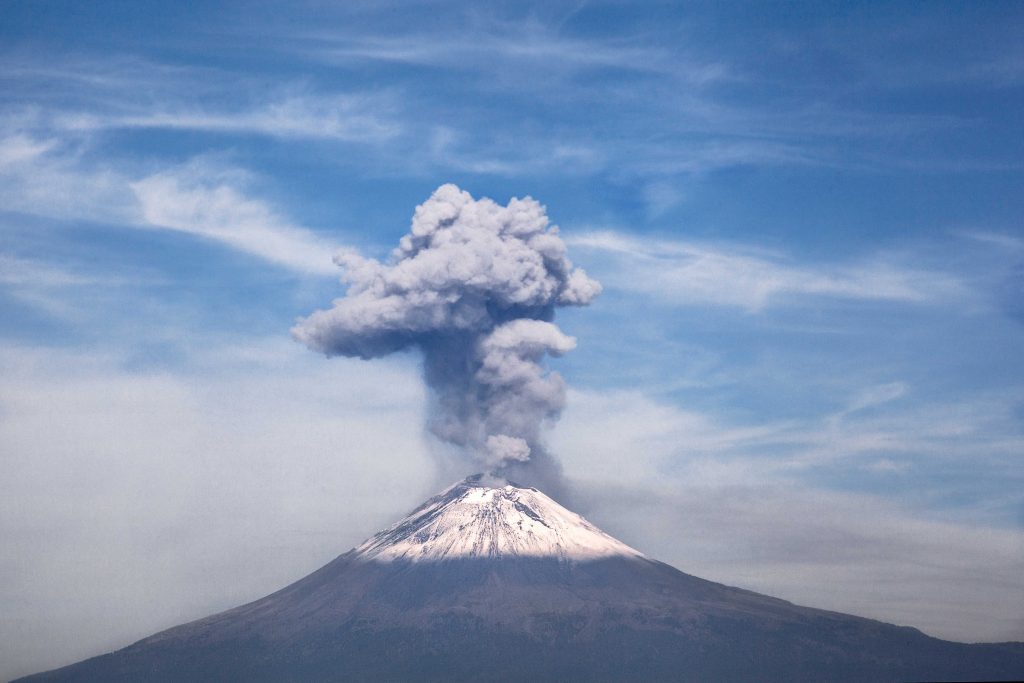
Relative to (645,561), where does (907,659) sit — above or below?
below

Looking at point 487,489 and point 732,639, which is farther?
point 487,489

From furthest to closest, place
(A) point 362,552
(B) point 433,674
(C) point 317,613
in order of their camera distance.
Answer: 1. (A) point 362,552
2. (C) point 317,613
3. (B) point 433,674

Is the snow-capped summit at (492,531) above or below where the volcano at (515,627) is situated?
above

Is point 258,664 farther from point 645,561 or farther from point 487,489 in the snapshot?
point 645,561

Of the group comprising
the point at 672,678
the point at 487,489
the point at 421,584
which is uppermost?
the point at 487,489

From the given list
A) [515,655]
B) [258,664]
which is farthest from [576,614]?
[258,664]
